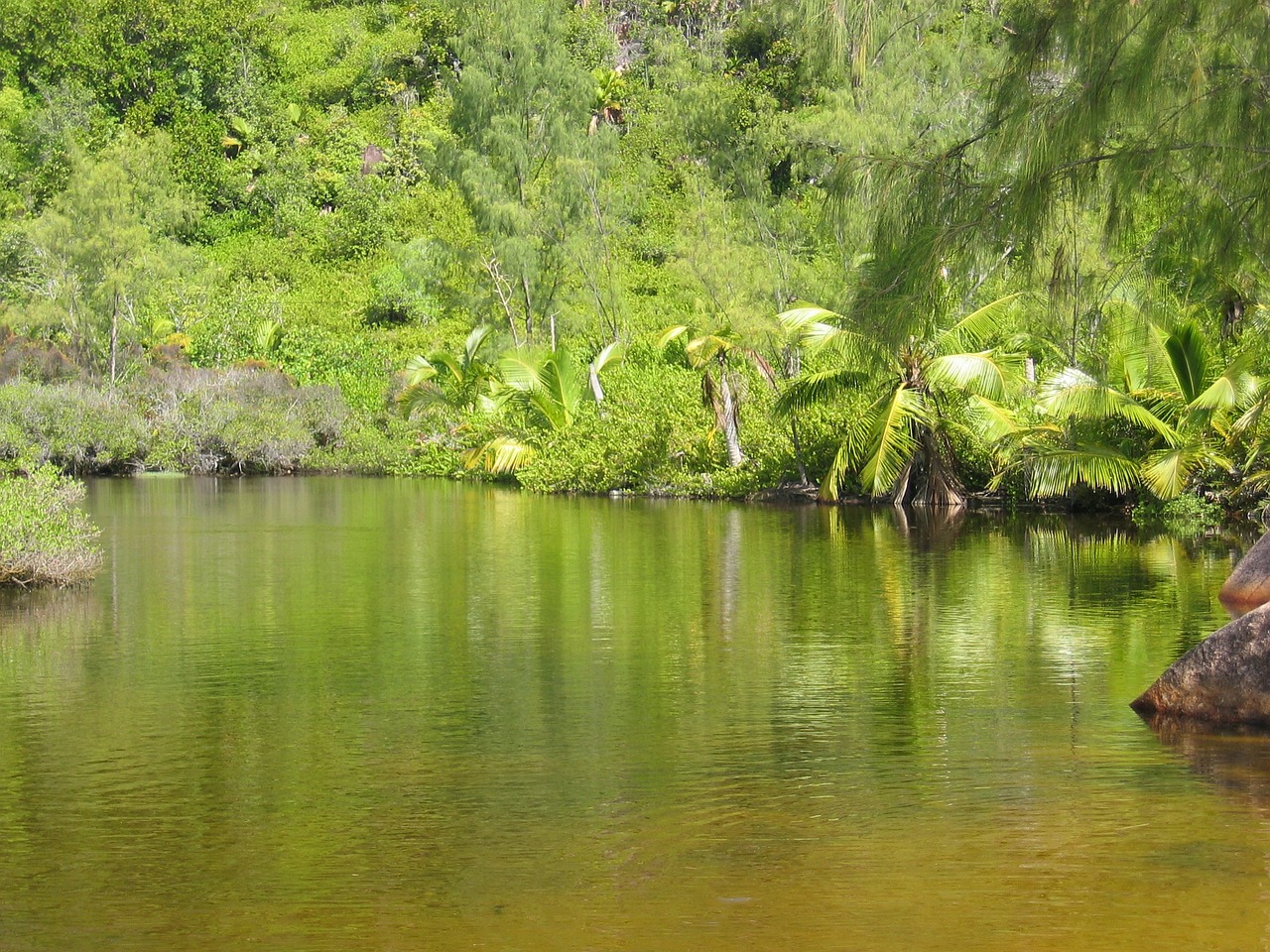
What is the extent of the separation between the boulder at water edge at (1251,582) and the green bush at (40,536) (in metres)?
11.0

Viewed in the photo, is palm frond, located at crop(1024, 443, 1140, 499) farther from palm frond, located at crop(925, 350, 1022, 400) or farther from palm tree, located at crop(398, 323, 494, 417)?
palm tree, located at crop(398, 323, 494, 417)

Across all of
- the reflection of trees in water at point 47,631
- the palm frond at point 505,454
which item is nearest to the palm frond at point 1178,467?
the reflection of trees in water at point 47,631

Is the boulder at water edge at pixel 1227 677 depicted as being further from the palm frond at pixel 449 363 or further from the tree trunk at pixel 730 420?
the palm frond at pixel 449 363

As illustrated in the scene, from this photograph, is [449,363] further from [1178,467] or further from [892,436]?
[1178,467]

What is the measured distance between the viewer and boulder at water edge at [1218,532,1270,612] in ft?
43.7

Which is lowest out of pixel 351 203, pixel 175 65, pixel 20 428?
pixel 20 428

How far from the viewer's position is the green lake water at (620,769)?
6.01 m

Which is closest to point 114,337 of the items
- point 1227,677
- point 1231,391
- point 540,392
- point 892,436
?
point 540,392

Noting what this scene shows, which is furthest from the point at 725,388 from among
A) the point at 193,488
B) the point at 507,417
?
the point at 193,488

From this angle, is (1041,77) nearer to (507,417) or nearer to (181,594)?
(181,594)

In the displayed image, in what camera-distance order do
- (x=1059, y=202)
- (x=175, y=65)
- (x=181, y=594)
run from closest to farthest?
(x=1059, y=202) < (x=181, y=594) < (x=175, y=65)

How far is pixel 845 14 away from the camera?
401 inches

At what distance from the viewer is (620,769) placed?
828 cm

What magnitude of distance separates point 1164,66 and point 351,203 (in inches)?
1773
